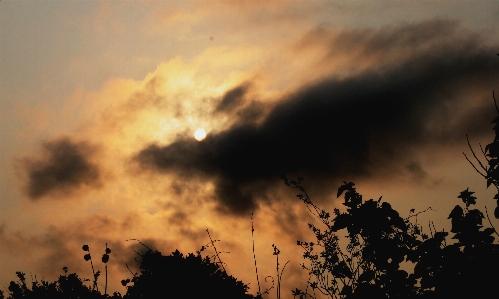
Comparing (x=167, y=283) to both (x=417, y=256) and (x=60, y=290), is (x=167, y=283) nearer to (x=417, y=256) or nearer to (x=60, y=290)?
(x=60, y=290)

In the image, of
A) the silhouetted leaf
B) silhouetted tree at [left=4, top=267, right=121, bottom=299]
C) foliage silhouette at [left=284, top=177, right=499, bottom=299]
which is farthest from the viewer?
silhouetted tree at [left=4, top=267, right=121, bottom=299]

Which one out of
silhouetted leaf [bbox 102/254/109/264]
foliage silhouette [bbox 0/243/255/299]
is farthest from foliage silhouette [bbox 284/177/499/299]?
foliage silhouette [bbox 0/243/255/299]

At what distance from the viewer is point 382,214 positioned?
606 centimetres

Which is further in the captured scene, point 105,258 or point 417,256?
point 105,258

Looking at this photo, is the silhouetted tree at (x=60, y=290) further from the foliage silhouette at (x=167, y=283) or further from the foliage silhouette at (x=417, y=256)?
the foliage silhouette at (x=417, y=256)

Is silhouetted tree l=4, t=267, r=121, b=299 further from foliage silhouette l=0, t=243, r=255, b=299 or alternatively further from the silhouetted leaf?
the silhouetted leaf

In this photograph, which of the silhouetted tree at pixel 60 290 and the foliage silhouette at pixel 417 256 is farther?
the silhouetted tree at pixel 60 290

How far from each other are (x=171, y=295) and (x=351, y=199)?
24.0 m

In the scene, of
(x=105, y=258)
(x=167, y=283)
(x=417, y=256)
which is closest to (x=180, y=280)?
(x=167, y=283)

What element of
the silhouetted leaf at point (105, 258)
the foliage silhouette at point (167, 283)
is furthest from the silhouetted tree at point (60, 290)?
the silhouetted leaf at point (105, 258)

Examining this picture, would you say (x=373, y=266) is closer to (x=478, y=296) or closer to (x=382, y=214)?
(x=382, y=214)

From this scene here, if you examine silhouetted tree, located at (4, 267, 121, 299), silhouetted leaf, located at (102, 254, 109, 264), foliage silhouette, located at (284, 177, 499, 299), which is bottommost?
foliage silhouette, located at (284, 177, 499, 299)

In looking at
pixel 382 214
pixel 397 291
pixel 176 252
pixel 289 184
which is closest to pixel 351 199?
pixel 382 214

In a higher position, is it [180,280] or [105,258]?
[180,280]
